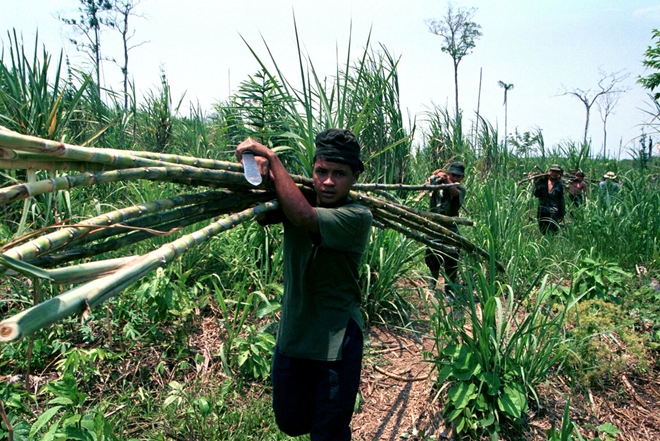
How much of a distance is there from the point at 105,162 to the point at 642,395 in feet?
12.1

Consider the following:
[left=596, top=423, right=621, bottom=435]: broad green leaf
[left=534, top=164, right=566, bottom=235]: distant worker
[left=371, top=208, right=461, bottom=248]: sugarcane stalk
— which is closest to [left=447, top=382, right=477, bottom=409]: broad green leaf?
[left=596, top=423, right=621, bottom=435]: broad green leaf

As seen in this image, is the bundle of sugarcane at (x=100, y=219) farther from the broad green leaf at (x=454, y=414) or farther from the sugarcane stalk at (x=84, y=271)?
the broad green leaf at (x=454, y=414)

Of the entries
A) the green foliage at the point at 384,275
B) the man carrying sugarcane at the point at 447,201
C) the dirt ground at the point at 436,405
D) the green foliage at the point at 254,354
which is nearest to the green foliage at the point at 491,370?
the dirt ground at the point at 436,405

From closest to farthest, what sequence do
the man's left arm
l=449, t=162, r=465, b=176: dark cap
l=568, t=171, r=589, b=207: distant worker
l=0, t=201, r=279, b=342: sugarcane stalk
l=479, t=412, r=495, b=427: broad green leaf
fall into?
l=0, t=201, r=279, b=342: sugarcane stalk → the man's left arm → l=479, t=412, r=495, b=427: broad green leaf → l=449, t=162, r=465, b=176: dark cap → l=568, t=171, r=589, b=207: distant worker

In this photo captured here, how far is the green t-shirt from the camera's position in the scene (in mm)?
1902

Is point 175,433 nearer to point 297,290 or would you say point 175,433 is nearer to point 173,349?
point 173,349

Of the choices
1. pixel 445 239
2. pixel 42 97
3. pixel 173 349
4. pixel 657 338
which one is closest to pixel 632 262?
pixel 657 338

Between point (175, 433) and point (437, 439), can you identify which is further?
point (437, 439)

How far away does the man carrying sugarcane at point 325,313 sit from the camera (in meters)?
1.89

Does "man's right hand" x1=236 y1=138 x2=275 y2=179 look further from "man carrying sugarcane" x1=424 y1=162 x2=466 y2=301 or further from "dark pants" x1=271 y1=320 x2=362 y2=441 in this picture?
"man carrying sugarcane" x1=424 y1=162 x2=466 y2=301

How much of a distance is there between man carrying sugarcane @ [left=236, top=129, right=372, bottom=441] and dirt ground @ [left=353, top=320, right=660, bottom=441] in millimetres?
793

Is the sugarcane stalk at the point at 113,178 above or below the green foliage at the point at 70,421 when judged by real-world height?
above

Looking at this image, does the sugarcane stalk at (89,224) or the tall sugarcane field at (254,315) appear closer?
the sugarcane stalk at (89,224)

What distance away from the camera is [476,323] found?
8.39 ft
